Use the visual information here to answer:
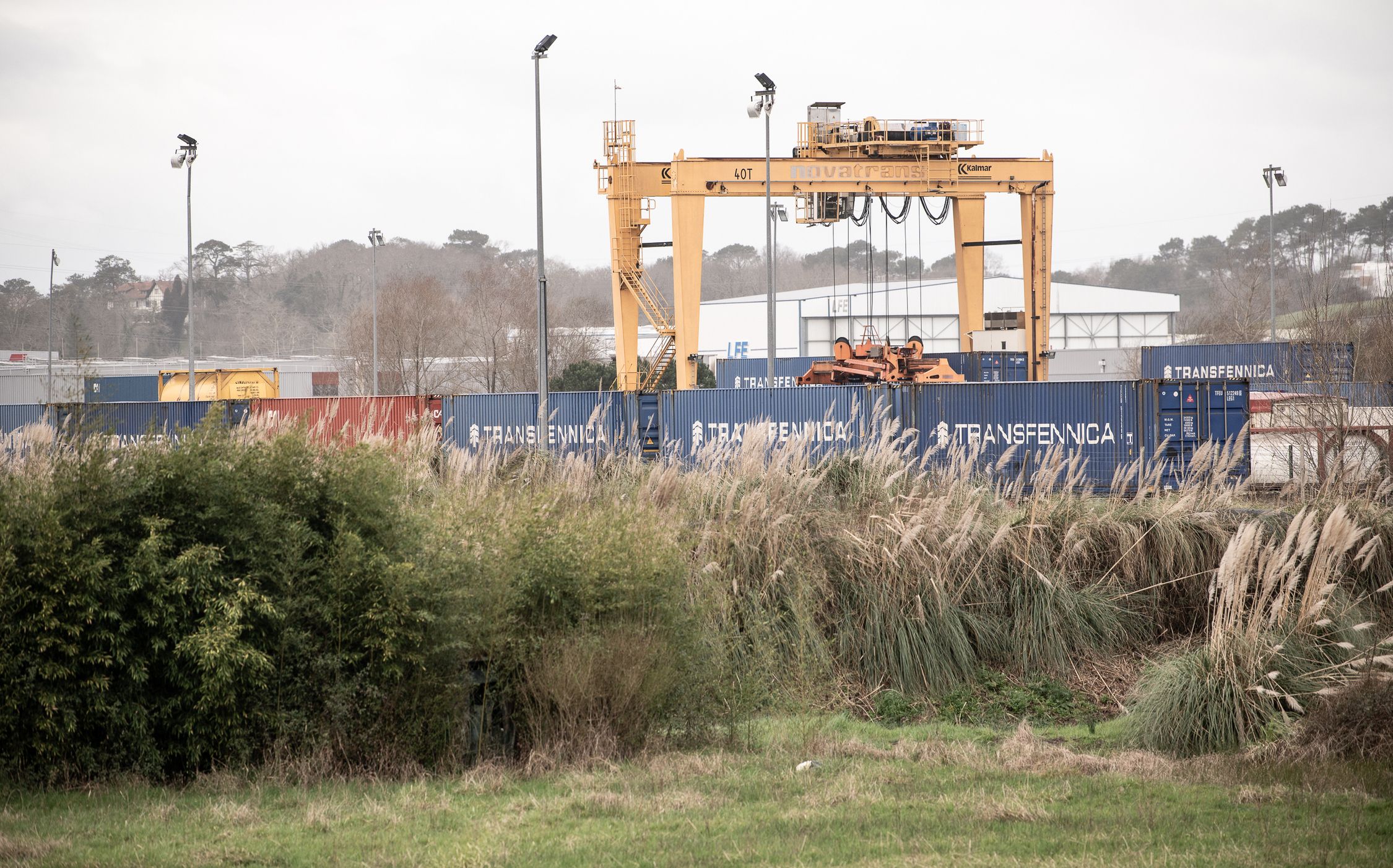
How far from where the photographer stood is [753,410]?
2211 centimetres

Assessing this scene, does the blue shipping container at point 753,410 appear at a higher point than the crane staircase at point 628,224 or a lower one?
lower

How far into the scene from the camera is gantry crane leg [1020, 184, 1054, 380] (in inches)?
1305

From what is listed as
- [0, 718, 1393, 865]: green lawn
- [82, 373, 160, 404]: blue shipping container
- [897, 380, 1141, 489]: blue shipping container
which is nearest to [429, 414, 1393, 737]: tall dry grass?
[0, 718, 1393, 865]: green lawn

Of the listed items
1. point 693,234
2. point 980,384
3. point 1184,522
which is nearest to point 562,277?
point 693,234

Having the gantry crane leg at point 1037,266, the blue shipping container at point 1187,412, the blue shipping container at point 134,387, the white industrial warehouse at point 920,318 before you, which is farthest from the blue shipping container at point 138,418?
the white industrial warehouse at point 920,318

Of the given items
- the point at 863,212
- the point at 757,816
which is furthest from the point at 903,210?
the point at 757,816

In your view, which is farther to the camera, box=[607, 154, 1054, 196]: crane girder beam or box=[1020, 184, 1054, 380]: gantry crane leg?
box=[1020, 184, 1054, 380]: gantry crane leg

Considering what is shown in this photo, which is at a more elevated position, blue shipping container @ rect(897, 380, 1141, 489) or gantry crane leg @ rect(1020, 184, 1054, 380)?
gantry crane leg @ rect(1020, 184, 1054, 380)

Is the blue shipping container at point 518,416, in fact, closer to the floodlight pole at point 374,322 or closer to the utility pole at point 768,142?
the utility pole at point 768,142

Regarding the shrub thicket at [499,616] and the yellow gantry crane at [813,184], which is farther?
the yellow gantry crane at [813,184]

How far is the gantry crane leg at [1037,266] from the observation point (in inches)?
1305

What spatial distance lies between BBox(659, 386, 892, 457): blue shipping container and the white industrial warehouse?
43.0 metres

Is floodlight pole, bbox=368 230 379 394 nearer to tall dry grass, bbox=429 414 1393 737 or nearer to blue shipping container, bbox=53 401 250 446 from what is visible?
blue shipping container, bbox=53 401 250 446

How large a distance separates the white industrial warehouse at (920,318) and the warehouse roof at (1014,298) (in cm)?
6
